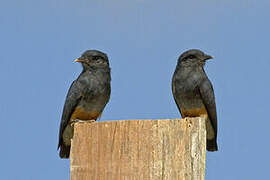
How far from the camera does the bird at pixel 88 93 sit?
30.2 feet

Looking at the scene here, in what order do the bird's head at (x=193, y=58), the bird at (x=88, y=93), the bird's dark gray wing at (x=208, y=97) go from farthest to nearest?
the bird's head at (x=193, y=58) → the bird at (x=88, y=93) → the bird's dark gray wing at (x=208, y=97)

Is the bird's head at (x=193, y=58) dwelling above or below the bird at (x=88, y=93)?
above

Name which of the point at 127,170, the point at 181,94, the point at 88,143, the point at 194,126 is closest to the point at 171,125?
the point at 194,126

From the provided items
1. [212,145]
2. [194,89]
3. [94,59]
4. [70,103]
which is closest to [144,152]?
[194,89]

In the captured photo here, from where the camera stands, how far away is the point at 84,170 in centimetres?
436

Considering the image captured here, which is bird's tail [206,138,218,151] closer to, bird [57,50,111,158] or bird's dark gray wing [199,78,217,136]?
bird's dark gray wing [199,78,217,136]

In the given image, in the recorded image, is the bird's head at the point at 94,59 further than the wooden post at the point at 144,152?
Yes

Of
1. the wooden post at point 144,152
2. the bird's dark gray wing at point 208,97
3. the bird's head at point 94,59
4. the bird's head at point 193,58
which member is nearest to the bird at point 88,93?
the bird's head at point 94,59

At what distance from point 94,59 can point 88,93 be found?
2.41 feet

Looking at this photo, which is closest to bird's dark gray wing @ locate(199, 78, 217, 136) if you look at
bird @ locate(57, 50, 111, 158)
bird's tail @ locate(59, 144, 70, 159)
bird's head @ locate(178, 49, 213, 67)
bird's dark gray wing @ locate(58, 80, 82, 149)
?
bird's head @ locate(178, 49, 213, 67)

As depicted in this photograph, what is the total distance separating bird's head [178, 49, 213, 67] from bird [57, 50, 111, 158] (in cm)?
150

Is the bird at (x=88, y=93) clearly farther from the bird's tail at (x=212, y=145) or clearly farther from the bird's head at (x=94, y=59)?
the bird's tail at (x=212, y=145)

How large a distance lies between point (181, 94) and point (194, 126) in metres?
4.95

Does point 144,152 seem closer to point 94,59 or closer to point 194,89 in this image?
point 194,89
